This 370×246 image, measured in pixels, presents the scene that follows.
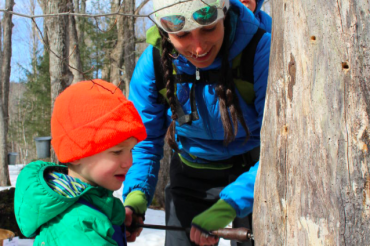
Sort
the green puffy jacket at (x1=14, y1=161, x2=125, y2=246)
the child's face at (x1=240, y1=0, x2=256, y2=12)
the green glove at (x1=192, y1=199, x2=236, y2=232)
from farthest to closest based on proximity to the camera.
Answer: the child's face at (x1=240, y1=0, x2=256, y2=12), the green glove at (x1=192, y1=199, x2=236, y2=232), the green puffy jacket at (x1=14, y1=161, x2=125, y2=246)

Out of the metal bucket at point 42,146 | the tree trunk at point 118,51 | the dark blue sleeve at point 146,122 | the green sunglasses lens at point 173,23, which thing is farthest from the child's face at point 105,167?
the metal bucket at point 42,146

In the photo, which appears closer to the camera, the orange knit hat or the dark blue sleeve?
the orange knit hat

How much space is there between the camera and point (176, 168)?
2512 mm

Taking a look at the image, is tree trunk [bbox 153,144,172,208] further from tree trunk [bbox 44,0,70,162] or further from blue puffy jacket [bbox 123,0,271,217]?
blue puffy jacket [bbox 123,0,271,217]

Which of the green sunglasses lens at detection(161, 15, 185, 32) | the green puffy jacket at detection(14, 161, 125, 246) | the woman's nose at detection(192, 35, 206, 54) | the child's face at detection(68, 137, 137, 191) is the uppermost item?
the green sunglasses lens at detection(161, 15, 185, 32)

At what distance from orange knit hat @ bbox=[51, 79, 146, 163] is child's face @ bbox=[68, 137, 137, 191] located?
51 millimetres

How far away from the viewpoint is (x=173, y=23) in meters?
1.94

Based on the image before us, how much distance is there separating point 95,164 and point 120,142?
5.9 inches

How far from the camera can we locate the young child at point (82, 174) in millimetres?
1533

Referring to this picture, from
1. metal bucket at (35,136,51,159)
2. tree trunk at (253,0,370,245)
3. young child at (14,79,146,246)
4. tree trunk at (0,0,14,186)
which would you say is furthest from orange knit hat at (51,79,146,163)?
metal bucket at (35,136,51,159)

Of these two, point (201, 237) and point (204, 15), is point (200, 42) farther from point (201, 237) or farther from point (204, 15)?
point (201, 237)

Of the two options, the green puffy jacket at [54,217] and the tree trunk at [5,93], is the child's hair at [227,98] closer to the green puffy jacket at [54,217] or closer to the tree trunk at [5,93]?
the green puffy jacket at [54,217]

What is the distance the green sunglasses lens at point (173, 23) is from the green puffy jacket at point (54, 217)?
35.7 inches

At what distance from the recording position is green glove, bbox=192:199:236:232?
1.87 m
